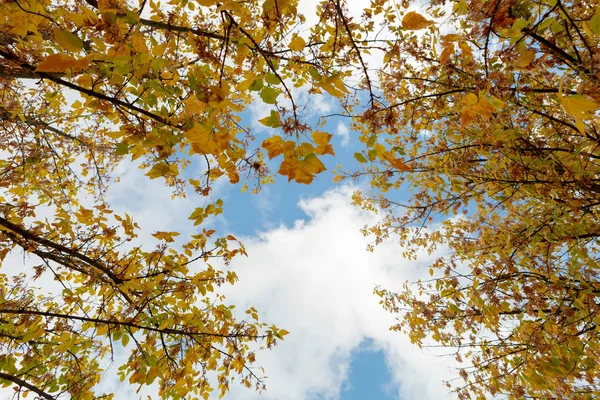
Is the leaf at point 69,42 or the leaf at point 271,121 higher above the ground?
the leaf at point 69,42

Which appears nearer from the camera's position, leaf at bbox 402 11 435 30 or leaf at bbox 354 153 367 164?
leaf at bbox 402 11 435 30

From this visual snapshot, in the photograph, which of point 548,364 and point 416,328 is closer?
point 548,364

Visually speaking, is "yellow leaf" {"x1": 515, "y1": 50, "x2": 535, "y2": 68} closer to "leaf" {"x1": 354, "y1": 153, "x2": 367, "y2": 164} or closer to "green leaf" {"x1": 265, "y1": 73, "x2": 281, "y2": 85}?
"leaf" {"x1": 354, "y1": 153, "x2": 367, "y2": 164}

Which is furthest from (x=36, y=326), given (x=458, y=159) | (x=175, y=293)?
(x=458, y=159)

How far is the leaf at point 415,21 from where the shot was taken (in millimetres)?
1317

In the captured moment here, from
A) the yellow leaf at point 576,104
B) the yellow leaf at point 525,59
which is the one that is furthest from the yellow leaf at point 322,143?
the yellow leaf at point 525,59

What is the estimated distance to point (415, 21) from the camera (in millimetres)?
1338

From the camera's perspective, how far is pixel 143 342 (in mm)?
3133

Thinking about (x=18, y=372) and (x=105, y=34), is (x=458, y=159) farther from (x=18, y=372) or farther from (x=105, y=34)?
(x=18, y=372)

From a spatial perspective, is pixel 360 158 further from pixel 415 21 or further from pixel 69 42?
pixel 69 42

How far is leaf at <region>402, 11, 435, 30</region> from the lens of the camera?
1317mm

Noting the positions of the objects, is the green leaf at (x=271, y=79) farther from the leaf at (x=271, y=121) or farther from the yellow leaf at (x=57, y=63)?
the yellow leaf at (x=57, y=63)

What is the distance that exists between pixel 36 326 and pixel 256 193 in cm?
256

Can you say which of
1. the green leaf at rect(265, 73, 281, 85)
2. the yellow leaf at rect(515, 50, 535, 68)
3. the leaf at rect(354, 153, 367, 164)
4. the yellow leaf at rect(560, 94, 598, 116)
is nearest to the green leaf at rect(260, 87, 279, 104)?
the green leaf at rect(265, 73, 281, 85)
